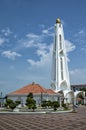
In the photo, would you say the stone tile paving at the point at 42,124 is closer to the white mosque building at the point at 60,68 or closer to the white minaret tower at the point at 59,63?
the white mosque building at the point at 60,68

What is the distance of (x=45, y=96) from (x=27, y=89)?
5.72m

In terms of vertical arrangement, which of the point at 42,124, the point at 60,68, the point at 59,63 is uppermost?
the point at 59,63

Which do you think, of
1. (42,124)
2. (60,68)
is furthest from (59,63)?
(42,124)

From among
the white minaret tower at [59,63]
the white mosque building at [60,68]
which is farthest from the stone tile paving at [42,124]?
the white minaret tower at [59,63]

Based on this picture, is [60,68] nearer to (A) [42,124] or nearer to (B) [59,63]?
(B) [59,63]

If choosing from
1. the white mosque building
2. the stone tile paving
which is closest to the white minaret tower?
the white mosque building

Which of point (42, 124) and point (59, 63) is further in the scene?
point (59, 63)

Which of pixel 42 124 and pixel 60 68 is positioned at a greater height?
pixel 60 68

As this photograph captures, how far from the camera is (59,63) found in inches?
3711

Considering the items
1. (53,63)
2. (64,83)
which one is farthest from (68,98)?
(53,63)

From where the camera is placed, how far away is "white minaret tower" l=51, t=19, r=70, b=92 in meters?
93.8

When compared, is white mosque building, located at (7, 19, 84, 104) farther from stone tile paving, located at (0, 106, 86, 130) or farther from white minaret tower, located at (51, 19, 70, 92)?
stone tile paving, located at (0, 106, 86, 130)

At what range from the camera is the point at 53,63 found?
95.9m

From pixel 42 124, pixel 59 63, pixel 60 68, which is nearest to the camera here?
pixel 42 124
